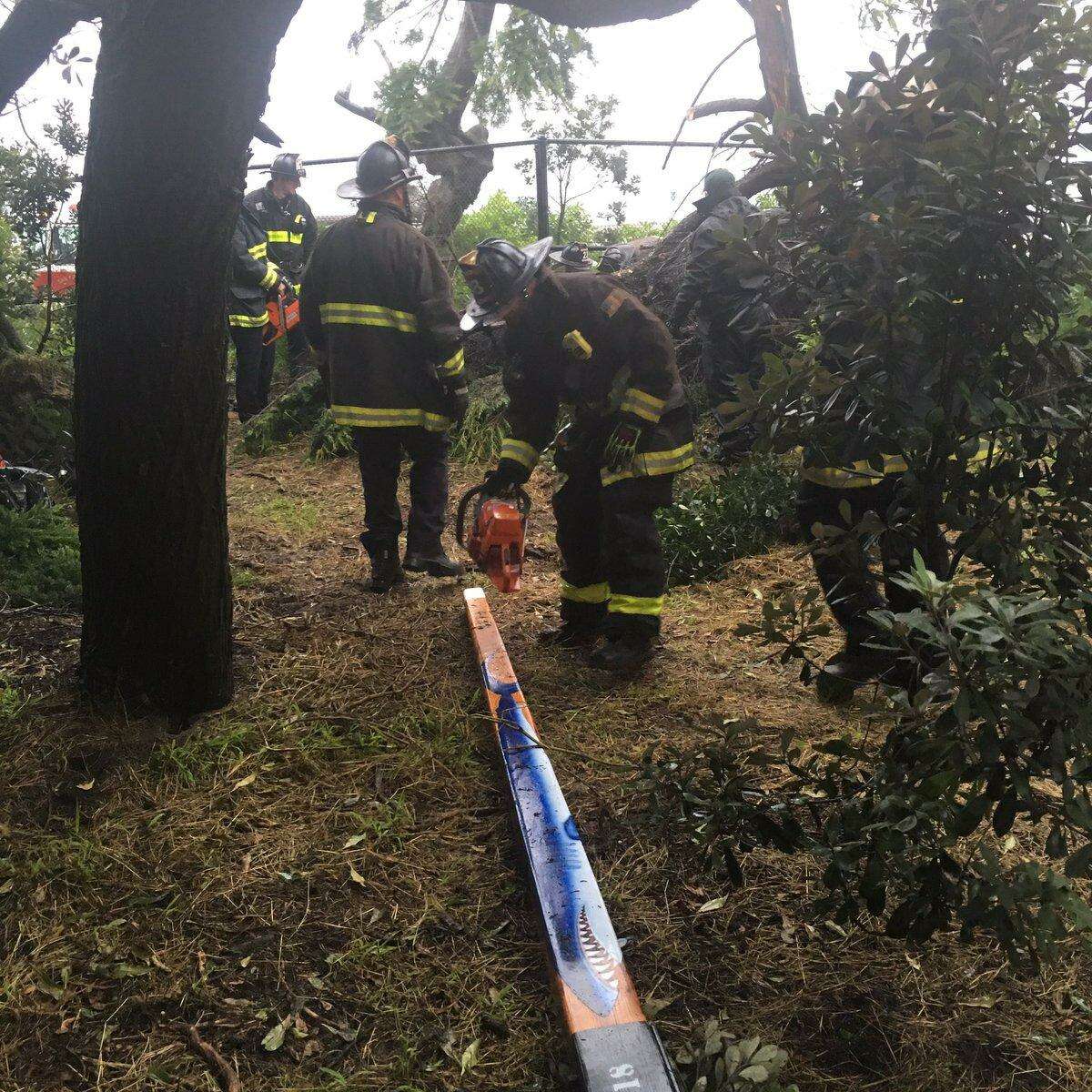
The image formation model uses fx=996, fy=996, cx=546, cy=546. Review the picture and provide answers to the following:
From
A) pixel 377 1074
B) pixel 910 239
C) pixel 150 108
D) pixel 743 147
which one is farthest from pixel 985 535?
pixel 150 108

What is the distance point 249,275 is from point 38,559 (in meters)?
4.48

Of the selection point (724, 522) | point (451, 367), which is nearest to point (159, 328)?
point (451, 367)

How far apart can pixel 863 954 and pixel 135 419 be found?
2536 mm

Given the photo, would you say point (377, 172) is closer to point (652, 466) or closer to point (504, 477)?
point (504, 477)

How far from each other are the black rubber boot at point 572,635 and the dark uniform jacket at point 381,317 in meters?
1.36

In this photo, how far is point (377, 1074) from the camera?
2.10 m

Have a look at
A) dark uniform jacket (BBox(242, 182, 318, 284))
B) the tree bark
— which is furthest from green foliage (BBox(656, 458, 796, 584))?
dark uniform jacket (BBox(242, 182, 318, 284))

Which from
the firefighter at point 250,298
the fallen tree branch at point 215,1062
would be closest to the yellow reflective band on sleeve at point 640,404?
the fallen tree branch at point 215,1062

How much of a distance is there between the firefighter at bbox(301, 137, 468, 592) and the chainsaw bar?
2.09 metres

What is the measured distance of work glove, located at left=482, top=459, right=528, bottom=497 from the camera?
13.9 feet

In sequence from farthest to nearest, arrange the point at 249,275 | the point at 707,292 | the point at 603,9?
the point at 249,275 < the point at 707,292 < the point at 603,9

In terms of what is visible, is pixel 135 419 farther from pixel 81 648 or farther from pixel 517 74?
pixel 517 74

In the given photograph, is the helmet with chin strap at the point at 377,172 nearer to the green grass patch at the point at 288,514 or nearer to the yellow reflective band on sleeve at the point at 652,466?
the yellow reflective band on sleeve at the point at 652,466

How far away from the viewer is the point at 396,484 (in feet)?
16.9
